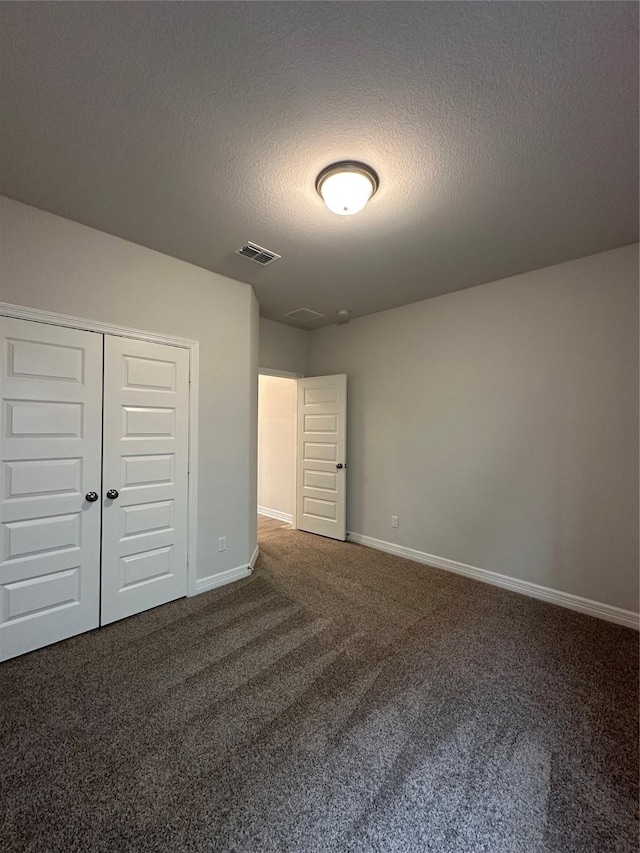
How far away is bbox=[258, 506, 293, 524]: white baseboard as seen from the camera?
5.54m

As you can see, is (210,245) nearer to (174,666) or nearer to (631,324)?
(174,666)

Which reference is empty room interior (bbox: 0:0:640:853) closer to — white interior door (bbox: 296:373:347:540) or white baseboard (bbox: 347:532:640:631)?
white baseboard (bbox: 347:532:640:631)

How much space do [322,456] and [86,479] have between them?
2.78m

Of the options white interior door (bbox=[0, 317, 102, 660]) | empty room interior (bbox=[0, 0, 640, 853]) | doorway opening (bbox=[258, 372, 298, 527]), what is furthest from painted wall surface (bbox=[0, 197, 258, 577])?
doorway opening (bbox=[258, 372, 298, 527])

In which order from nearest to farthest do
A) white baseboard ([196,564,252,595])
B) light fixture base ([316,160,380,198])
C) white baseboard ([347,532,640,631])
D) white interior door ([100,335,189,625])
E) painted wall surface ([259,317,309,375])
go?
light fixture base ([316,160,380,198]) → white interior door ([100,335,189,625]) → white baseboard ([347,532,640,631]) → white baseboard ([196,564,252,595]) → painted wall surface ([259,317,309,375])

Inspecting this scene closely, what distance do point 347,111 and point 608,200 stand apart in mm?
1740

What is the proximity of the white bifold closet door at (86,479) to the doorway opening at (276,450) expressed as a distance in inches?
106

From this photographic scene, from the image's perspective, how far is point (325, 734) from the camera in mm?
1665

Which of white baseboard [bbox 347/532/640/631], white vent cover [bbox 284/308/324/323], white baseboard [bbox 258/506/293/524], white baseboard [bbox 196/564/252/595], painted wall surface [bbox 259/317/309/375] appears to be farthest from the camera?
white baseboard [bbox 258/506/293/524]

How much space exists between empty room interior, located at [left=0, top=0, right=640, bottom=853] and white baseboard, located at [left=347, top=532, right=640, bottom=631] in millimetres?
30

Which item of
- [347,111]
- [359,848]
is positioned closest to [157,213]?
[347,111]

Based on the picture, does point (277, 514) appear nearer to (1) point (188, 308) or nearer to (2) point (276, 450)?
(2) point (276, 450)

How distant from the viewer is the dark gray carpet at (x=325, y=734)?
1278 mm

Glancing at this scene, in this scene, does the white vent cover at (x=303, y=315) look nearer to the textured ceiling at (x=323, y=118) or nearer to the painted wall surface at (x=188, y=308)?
the painted wall surface at (x=188, y=308)
